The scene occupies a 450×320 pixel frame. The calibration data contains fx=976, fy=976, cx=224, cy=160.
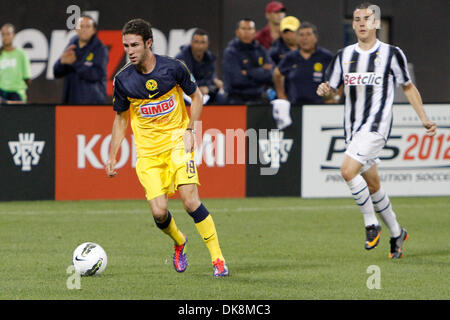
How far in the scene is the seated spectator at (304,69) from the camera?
538 inches

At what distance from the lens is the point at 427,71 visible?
19.3 m

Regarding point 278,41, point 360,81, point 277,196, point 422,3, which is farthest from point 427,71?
point 360,81

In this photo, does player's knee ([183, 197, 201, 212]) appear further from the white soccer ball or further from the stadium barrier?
the stadium barrier

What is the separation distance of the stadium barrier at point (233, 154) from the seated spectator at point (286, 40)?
4.84 feet

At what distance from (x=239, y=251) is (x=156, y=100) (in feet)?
6.86

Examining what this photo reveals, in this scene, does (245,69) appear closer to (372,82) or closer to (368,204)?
(372,82)

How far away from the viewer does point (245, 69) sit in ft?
45.8

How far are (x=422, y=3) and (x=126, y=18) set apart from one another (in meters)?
6.04

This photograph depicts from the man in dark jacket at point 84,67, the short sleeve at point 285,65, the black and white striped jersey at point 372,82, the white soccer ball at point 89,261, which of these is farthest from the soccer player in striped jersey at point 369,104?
the man in dark jacket at point 84,67

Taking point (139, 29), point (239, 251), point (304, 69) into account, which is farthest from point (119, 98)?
point (304, 69)

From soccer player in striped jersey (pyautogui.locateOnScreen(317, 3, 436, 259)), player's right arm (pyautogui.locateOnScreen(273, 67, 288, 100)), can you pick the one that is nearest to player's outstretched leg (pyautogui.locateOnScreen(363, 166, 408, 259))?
soccer player in striped jersey (pyautogui.locateOnScreen(317, 3, 436, 259))

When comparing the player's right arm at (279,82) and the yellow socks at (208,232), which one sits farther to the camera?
the player's right arm at (279,82)

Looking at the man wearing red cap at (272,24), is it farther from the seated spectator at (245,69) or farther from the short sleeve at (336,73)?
the short sleeve at (336,73)
